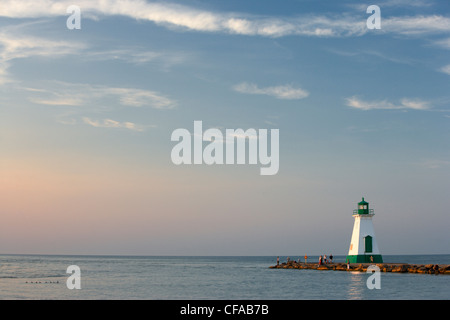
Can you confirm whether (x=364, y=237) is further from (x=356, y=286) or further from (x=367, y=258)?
(x=356, y=286)

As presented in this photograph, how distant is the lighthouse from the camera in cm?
6034

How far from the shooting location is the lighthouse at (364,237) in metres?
60.3

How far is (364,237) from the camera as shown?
6031cm

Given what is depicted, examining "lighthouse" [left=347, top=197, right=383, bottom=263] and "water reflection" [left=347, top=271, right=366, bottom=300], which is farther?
"lighthouse" [left=347, top=197, right=383, bottom=263]

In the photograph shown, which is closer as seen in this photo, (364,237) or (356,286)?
(356,286)

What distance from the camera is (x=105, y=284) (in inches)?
1889

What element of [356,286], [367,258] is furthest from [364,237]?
[356,286]

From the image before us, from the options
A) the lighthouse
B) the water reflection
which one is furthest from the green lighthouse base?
the water reflection

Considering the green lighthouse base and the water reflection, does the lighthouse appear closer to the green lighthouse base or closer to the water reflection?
the green lighthouse base

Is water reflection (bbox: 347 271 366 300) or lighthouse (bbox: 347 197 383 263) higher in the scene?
lighthouse (bbox: 347 197 383 263)

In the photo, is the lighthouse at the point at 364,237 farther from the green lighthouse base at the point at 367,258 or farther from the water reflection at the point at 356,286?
the water reflection at the point at 356,286
